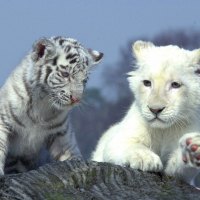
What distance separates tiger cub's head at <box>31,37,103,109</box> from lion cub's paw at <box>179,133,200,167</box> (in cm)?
96

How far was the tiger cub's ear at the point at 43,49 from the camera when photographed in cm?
476

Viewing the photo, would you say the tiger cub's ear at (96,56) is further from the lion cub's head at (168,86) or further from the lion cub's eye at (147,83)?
the lion cub's eye at (147,83)

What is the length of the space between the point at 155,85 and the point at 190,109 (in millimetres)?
334

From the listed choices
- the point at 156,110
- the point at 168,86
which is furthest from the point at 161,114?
the point at 168,86

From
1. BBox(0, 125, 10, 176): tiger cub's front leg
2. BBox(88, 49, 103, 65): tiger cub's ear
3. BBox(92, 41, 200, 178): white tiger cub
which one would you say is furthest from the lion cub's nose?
BBox(0, 125, 10, 176): tiger cub's front leg

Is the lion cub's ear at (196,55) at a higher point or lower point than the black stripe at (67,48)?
higher

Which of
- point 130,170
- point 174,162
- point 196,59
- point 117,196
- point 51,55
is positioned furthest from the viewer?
point 51,55

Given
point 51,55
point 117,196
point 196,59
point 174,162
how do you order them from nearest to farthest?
point 117,196 → point 174,162 → point 196,59 → point 51,55

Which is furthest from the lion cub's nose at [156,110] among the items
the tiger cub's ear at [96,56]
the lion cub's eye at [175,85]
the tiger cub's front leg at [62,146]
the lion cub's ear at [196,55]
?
the tiger cub's front leg at [62,146]

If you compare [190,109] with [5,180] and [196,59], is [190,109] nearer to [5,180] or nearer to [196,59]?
[196,59]

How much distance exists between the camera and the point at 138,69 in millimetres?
4578

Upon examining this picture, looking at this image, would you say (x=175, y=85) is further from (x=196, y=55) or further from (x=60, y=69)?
(x=60, y=69)

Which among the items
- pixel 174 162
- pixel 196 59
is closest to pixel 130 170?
pixel 174 162

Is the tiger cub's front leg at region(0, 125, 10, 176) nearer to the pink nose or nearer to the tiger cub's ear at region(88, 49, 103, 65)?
the pink nose
